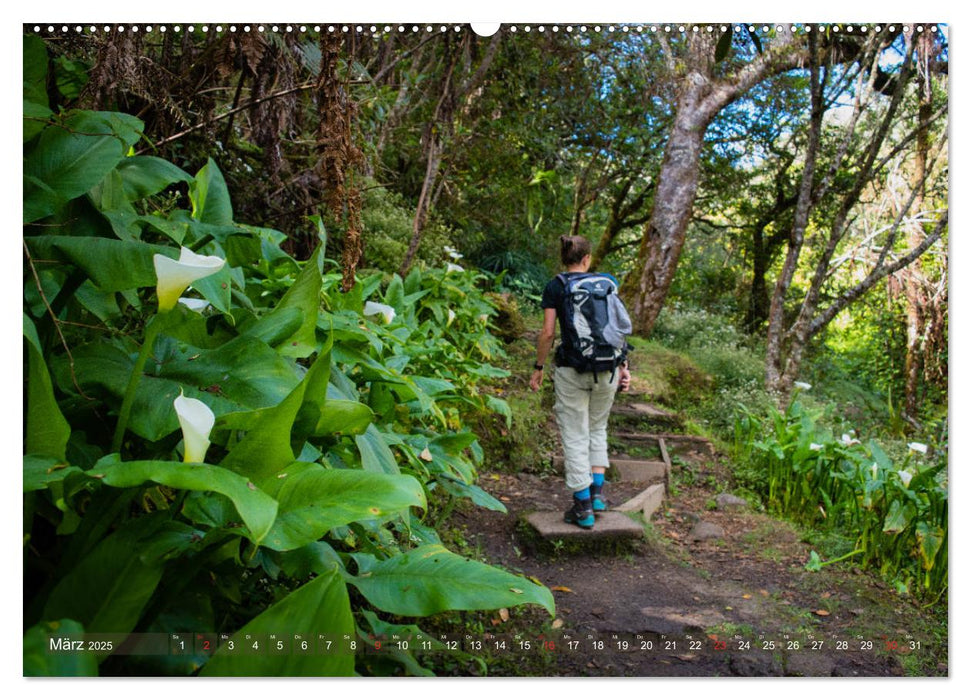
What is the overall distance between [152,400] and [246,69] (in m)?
1.42

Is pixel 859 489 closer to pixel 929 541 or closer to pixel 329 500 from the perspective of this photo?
pixel 929 541

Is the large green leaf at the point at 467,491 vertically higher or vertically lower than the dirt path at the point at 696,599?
higher

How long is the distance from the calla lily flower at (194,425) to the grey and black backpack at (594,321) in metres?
1.87

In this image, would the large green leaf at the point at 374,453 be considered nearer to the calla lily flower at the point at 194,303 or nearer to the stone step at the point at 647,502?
the calla lily flower at the point at 194,303

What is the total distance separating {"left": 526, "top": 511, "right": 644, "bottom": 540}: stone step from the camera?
102 inches

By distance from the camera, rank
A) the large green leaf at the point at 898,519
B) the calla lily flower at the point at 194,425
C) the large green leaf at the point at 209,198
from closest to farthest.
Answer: the calla lily flower at the point at 194,425, the large green leaf at the point at 209,198, the large green leaf at the point at 898,519

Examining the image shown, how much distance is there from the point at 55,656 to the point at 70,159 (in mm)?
789

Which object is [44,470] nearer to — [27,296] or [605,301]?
[27,296]

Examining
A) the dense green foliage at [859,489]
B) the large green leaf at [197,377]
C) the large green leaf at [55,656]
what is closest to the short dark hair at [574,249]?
the dense green foliage at [859,489]

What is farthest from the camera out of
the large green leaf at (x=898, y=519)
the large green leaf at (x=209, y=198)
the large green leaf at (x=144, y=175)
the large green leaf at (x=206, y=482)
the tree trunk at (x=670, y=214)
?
the tree trunk at (x=670, y=214)

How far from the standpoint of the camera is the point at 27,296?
3.66ft

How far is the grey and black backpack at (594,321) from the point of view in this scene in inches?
101

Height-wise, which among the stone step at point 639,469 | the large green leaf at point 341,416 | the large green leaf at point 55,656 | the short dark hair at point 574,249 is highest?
the short dark hair at point 574,249

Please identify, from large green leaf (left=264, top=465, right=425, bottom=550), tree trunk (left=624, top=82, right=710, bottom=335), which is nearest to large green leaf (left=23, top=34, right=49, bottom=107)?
large green leaf (left=264, top=465, right=425, bottom=550)
